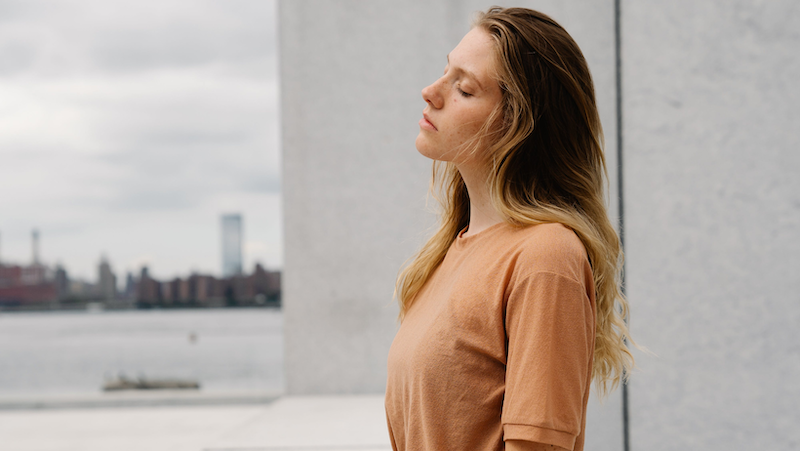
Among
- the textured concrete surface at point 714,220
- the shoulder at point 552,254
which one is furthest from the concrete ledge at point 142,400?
the shoulder at point 552,254

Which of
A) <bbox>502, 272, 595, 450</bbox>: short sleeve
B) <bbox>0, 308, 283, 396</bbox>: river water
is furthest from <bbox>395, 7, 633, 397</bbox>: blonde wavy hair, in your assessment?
<bbox>0, 308, 283, 396</bbox>: river water

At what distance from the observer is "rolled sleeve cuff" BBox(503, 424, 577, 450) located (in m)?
0.53

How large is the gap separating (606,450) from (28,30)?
93.6ft

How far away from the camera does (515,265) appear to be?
23.2 inches

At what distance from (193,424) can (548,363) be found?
3.36 metres

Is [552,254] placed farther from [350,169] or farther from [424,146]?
[350,169]

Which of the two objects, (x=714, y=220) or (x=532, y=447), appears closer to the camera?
(x=532, y=447)

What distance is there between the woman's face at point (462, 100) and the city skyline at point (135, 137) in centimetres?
2889

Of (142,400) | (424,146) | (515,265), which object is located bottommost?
(142,400)

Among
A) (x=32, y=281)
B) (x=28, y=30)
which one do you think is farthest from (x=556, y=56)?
(x=28, y=30)

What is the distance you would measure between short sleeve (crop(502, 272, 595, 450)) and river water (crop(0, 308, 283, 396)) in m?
9.67

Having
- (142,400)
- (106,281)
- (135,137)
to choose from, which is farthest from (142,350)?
(142,400)

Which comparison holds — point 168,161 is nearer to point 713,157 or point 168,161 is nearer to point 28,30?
point 28,30

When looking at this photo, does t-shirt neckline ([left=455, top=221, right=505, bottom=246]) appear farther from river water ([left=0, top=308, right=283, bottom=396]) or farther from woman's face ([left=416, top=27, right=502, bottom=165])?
river water ([left=0, top=308, right=283, bottom=396])
